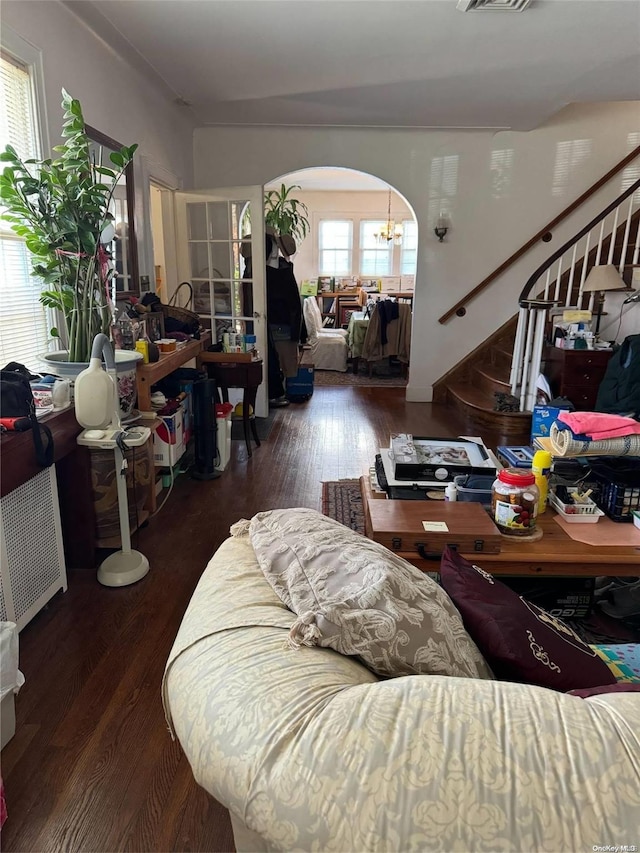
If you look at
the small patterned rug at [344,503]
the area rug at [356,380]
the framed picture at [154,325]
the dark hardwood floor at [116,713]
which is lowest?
the dark hardwood floor at [116,713]

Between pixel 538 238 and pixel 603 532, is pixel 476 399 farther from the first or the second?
pixel 603 532

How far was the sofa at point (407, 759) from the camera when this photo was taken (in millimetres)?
664

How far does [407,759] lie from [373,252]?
412 inches

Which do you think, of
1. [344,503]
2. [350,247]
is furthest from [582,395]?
[350,247]

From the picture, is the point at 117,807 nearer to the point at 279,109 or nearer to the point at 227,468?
the point at 227,468

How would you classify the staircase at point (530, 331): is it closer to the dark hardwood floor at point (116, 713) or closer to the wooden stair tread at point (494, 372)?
the wooden stair tread at point (494, 372)

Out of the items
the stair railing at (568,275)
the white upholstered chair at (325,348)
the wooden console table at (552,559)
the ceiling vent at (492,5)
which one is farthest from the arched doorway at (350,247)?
the wooden console table at (552,559)

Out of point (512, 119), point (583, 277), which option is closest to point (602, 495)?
point (583, 277)

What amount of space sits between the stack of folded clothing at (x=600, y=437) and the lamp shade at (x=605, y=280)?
3.38m

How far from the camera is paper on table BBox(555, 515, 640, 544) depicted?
1.70m

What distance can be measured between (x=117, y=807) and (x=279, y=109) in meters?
4.91

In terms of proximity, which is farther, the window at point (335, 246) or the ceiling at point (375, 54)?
the window at point (335, 246)

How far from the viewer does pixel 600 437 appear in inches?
73.8

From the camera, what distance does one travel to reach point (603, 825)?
663 mm
